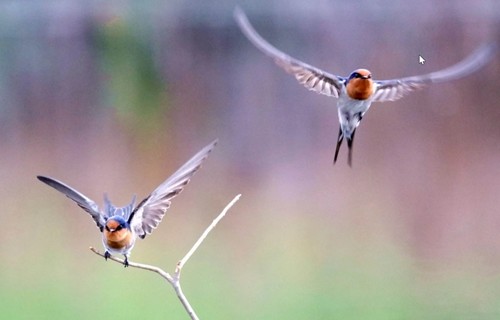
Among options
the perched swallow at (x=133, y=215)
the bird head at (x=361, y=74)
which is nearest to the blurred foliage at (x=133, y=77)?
the perched swallow at (x=133, y=215)

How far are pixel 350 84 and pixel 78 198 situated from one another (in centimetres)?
38

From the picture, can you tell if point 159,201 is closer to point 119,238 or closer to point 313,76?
point 119,238

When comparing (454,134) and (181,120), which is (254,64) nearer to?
(181,120)

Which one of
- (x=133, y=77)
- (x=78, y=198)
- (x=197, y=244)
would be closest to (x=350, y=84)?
(x=197, y=244)

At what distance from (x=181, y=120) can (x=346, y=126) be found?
3.15m

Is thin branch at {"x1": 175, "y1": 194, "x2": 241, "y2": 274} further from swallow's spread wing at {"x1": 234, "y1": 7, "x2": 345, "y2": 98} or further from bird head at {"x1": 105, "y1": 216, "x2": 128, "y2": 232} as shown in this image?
bird head at {"x1": 105, "y1": 216, "x2": 128, "y2": 232}

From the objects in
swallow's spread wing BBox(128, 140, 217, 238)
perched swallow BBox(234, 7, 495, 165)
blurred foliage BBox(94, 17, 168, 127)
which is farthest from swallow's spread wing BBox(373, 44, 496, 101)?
blurred foliage BBox(94, 17, 168, 127)

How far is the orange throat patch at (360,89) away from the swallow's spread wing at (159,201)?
0.69ft

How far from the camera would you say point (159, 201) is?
1646 millimetres

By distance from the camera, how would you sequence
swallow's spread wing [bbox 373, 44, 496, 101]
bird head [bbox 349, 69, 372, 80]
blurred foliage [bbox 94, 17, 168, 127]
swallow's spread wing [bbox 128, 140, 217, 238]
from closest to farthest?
swallow's spread wing [bbox 373, 44, 496, 101] < bird head [bbox 349, 69, 372, 80] < swallow's spread wing [bbox 128, 140, 217, 238] < blurred foliage [bbox 94, 17, 168, 127]

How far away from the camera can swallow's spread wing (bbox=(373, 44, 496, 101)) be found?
1246 millimetres

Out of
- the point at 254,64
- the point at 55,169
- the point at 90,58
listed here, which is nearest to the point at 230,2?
the point at 254,64

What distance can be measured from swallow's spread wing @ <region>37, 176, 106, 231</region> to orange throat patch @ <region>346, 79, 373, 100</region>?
349mm

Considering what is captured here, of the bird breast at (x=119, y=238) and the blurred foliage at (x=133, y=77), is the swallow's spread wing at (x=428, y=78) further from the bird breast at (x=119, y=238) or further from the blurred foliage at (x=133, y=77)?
the blurred foliage at (x=133, y=77)
